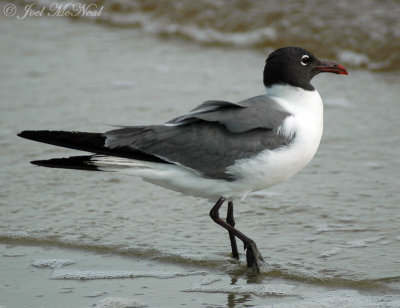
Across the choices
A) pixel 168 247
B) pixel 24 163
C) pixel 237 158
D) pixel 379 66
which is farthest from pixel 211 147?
pixel 379 66

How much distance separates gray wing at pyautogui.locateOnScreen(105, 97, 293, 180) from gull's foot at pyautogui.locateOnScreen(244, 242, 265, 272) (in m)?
0.40

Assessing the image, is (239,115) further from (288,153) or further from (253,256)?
(253,256)

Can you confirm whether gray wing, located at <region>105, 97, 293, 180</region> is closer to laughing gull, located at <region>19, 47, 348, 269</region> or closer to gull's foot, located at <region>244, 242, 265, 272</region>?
laughing gull, located at <region>19, 47, 348, 269</region>

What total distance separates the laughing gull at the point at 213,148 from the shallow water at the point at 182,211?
39 cm

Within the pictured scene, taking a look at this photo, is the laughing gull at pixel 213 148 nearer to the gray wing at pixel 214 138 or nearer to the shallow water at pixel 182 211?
the gray wing at pixel 214 138

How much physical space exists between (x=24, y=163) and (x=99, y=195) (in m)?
0.89

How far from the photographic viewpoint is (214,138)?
4375 millimetres

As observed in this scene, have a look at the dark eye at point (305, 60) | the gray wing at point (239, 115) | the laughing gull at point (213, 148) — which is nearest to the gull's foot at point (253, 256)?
the laughing gull at point (213, 148)

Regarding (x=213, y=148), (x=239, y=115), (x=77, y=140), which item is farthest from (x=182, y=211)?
(x=77, y=140)

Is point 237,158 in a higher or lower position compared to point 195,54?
lower

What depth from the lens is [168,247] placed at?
4.66 m

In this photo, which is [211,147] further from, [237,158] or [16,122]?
[16,122]

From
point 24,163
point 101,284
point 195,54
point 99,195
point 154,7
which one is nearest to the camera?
point 101,284

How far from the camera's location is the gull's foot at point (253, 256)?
4.33m
